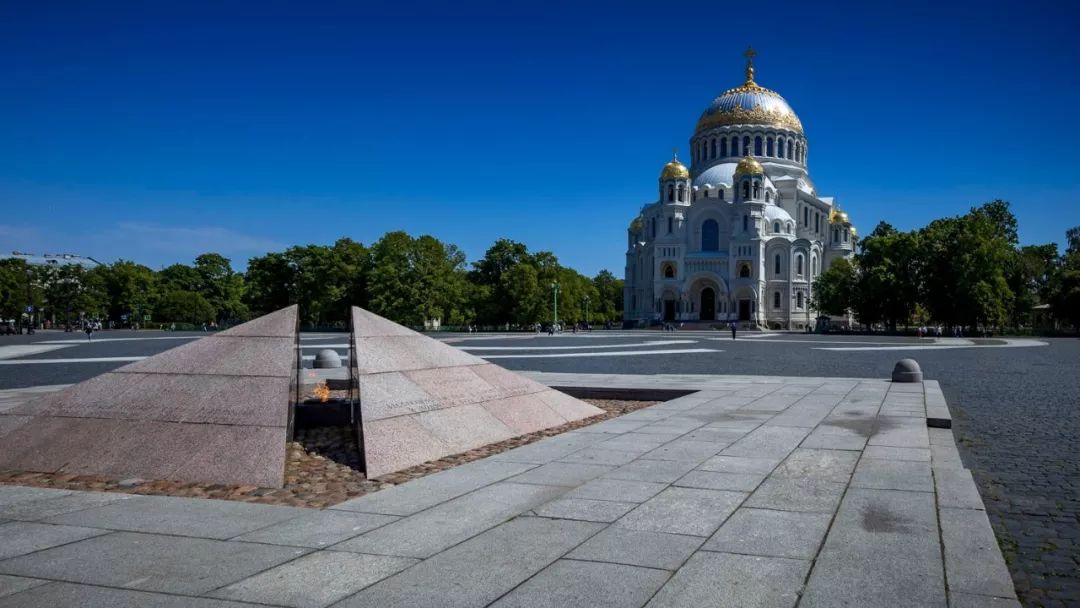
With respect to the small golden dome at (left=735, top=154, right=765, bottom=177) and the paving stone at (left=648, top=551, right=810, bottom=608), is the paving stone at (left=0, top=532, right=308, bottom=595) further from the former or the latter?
the small golden dome at (left=735, top=154, right=765, bottom=177)

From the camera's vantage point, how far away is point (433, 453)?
7.62 meters

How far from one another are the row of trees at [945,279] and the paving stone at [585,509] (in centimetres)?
6090

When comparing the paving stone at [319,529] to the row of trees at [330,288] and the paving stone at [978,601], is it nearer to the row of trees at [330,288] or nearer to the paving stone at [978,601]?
the paving stone at [978,601]

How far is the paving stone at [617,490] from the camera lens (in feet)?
18.5

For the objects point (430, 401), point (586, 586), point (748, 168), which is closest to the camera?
point (586, 586)

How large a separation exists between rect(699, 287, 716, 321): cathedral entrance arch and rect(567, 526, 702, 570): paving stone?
3138 inches

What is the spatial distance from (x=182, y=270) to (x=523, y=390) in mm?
108313

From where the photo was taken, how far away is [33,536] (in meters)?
4.72

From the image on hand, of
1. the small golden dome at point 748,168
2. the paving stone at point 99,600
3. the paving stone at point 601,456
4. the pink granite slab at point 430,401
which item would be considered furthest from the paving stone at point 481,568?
the small golden dome at point 748,168

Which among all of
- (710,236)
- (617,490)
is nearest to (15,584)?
(617,490)

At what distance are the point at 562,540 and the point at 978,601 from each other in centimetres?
224

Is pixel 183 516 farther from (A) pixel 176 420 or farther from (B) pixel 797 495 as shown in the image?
(B) pixel 797 495

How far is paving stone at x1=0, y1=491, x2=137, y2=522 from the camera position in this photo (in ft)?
17.3

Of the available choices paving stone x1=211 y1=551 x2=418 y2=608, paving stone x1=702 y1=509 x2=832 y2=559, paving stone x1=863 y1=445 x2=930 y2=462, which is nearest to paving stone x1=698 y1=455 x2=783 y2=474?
paving stone x1=863 y1=445 x2=930 y2=462
